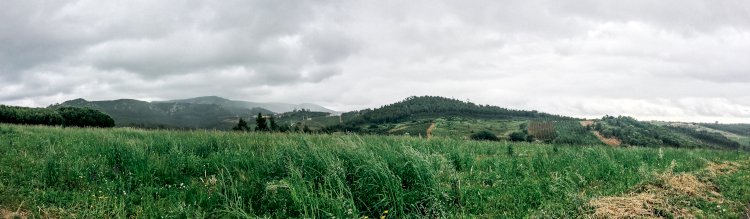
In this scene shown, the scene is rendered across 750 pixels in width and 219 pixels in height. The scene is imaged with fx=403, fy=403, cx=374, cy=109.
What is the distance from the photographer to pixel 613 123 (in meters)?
158

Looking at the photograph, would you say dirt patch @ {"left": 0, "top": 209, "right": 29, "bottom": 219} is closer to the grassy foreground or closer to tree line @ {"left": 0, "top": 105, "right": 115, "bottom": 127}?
the grassy foreground

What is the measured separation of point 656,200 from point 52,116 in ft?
258

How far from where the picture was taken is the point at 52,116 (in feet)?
207

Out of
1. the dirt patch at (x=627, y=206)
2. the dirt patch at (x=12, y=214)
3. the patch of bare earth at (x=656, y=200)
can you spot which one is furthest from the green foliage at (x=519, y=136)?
the dirt patch at (x=12, y=214)

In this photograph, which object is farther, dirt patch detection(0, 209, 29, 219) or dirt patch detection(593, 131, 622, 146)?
dirt patch detection(593, 131, 622, 146)

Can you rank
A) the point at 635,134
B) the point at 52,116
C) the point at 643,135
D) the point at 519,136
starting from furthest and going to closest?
the point at 643,135
the point at 519,136
the point at 635,134
the point at 52,116

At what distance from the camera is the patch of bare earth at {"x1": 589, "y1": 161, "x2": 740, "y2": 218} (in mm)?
7133

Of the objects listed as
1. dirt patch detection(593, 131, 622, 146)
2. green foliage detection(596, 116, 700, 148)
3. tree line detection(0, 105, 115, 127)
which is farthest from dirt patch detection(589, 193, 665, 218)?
dirt patch detection(593, 131, 622, 146)

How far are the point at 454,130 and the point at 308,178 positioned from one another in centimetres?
14603

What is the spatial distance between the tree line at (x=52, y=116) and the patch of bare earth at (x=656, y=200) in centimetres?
5107

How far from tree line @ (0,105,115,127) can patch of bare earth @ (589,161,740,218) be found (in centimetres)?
5107

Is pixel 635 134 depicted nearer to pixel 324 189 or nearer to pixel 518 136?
pixel 518 136

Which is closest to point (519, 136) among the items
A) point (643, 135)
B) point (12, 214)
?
point (643, 135)

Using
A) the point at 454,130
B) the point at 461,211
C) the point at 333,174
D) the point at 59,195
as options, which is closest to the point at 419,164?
the point at 461,211
